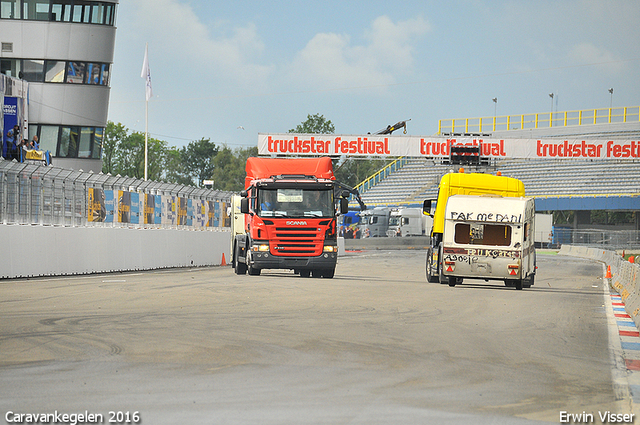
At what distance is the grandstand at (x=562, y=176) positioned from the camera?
71312 mm

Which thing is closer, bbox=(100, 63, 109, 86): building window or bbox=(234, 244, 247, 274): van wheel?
bbox=(234, 244, 247, 274): van wheel

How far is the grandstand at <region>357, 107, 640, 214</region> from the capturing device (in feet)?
234

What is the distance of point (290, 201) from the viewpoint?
23797mm

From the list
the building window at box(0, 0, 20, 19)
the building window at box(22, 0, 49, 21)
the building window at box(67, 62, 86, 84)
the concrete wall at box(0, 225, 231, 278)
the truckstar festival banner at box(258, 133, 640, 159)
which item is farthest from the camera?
the truckstar festival banner at box(258, 133, 640, 159)

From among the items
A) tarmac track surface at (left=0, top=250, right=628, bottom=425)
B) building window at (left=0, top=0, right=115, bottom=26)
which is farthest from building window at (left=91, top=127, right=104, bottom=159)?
tarmac track surface at (left=0, top=250, right=628, bottom=425)

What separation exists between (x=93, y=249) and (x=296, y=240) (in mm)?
5850

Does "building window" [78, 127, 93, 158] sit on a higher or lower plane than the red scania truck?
higher

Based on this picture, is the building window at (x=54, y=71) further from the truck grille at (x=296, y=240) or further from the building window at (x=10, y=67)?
the truck grille at (x=296, y=240)

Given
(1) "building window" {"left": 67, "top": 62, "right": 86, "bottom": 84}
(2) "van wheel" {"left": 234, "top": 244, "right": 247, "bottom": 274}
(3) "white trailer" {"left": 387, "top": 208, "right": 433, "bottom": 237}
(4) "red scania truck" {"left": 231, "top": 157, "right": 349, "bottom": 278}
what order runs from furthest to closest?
(3) "white trailer" {"left": 387, "top": 208, "right": 433, "bottom": 237}
(1) "building window" {"left": 67, "top": 62, "right": 86, "bottom": 84}
(2) "van wheel" {"left": 234, "top": 244, "right": 247, "bottom": 274}
(4) "red scania truck" {"left": 231, "top": 157, "right": 349, "bottom": 278}

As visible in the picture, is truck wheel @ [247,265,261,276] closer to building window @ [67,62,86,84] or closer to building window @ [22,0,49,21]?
building window @ [67,62,86,84]

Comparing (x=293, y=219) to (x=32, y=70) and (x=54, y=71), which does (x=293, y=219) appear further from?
(x=32, y=70)

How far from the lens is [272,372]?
7836 mm

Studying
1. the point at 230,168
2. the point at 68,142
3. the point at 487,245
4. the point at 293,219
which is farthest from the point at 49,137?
the point at 230,168

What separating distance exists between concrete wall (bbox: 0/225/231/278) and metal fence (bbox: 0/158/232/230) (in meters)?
0.28
